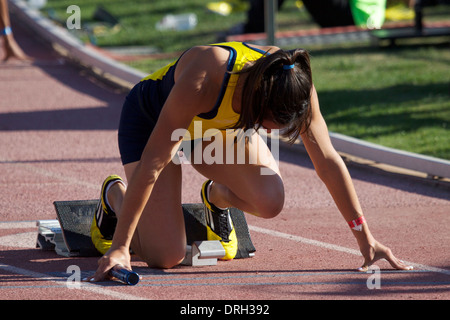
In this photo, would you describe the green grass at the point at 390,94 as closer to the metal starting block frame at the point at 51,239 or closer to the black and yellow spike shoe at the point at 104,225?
the black and yellow spike shoe at the point at 104,225

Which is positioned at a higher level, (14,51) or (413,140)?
(14,51)

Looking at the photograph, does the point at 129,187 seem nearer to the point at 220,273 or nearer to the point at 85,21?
the point at 220,273

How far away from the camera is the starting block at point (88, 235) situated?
511 cm

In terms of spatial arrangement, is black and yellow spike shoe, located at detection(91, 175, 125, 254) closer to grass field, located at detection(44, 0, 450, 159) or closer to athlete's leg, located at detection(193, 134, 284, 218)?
athlete's leg, located at detection(193, 134, 284, 218)

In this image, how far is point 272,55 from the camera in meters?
4.12

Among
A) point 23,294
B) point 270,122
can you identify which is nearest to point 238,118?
point 270,122

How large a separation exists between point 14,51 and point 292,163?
6593 millimetres

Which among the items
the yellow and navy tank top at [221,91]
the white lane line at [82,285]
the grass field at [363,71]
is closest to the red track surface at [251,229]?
the white lane line at [82,285]

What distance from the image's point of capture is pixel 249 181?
499cm

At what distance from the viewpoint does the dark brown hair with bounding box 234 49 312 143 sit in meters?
4.09

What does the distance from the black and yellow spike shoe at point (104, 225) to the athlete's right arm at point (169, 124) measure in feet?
2.56

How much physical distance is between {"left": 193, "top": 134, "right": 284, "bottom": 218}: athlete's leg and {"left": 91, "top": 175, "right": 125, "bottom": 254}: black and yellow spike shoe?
2.13 ft

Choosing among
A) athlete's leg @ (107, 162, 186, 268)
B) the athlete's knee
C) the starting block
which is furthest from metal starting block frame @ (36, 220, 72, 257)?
the athlete's knee

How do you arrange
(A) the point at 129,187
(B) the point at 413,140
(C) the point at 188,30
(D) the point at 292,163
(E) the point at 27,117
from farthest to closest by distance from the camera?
(C) the point at 188,30
(E) the point at 27,117
(B) the point at 413,140
(D) the point at 292,163
(A) the point at 129,187
